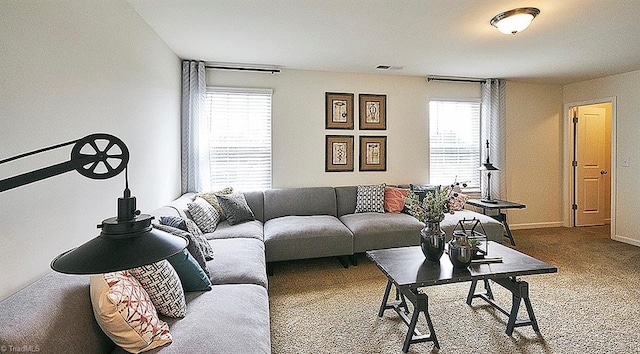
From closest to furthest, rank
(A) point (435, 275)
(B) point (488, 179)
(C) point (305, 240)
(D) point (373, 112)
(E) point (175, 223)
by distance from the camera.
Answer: (A) point (435, 275) < (E) point (175, 223) < (C) point (305, 240) < (D) point (373, 112) < (B) point (488, 179)

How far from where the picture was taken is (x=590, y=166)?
18.7ft

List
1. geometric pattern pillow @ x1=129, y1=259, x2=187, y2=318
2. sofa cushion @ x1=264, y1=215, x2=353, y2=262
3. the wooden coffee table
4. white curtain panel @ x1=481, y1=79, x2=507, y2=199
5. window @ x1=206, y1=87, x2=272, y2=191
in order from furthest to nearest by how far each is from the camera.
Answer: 1. white curtain panel @ x1=481, y1=79, x2=507, y2=199
2. window @ x1=206, y1=87, x2=272, y2=191
3. sofa cushion @ x1=264, y1=215, x2=353, y2=262
4. the wooden coffee table
5. geometric pattern pillow @ x1=129, y1=259, x2=187, y2=318

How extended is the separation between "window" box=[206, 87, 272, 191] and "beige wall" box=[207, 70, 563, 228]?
0.38 ft

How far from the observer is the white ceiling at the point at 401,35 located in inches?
103

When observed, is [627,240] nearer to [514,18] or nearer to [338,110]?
[514,18]

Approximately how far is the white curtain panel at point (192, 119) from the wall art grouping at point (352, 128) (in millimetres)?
1663

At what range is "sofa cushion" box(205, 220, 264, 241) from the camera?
328cm

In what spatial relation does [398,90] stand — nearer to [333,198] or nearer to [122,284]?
[333,198]

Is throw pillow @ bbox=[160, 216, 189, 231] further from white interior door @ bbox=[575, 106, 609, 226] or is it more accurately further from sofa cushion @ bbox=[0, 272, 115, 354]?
white interior door @ bbox=[575, 106, 609, 226]

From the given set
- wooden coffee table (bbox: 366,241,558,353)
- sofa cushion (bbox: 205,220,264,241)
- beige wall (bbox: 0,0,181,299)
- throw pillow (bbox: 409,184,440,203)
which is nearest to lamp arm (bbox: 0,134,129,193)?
beige wall (bbox: 0,0,181,299)

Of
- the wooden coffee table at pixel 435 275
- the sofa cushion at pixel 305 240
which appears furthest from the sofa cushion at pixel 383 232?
the wooden coffee table at pixel 435 275

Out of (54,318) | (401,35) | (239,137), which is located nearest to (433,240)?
(401,35)

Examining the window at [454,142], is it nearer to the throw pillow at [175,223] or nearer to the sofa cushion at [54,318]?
the throw pillow at [175,223]

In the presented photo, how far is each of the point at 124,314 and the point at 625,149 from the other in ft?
20.5
